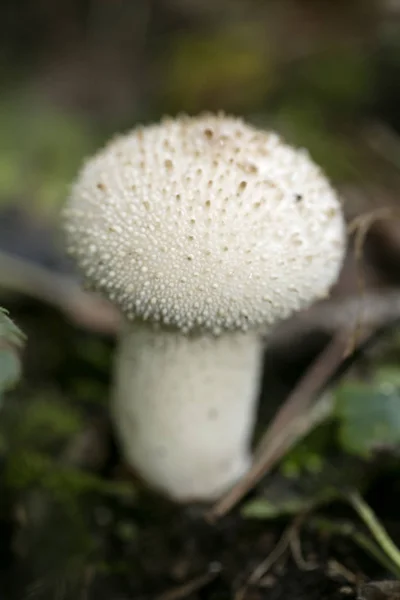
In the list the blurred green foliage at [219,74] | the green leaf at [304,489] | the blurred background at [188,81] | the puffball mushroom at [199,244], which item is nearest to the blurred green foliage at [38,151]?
the blurred background at [188,81]

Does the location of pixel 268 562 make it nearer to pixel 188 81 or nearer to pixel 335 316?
pixel 335 316

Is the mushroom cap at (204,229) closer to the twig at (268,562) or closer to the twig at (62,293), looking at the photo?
the twig at (268,562)

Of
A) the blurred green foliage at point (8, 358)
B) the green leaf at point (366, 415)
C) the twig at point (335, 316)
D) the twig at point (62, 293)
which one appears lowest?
the twig at point (62, 293)

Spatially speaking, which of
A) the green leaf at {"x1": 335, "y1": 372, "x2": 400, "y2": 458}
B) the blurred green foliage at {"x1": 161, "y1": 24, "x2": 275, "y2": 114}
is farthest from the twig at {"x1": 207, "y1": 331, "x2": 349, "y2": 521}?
the blurred green foliage at {"x1": 161, "y1": 24, "x2": 275, "y2": 114}

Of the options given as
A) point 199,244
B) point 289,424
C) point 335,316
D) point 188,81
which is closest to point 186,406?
point 289,424

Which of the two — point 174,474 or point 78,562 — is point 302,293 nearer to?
point 174,474

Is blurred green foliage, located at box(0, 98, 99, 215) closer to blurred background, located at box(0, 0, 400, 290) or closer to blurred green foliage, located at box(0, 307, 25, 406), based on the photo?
blurred background, located at box(0, 0, 400, 290)
